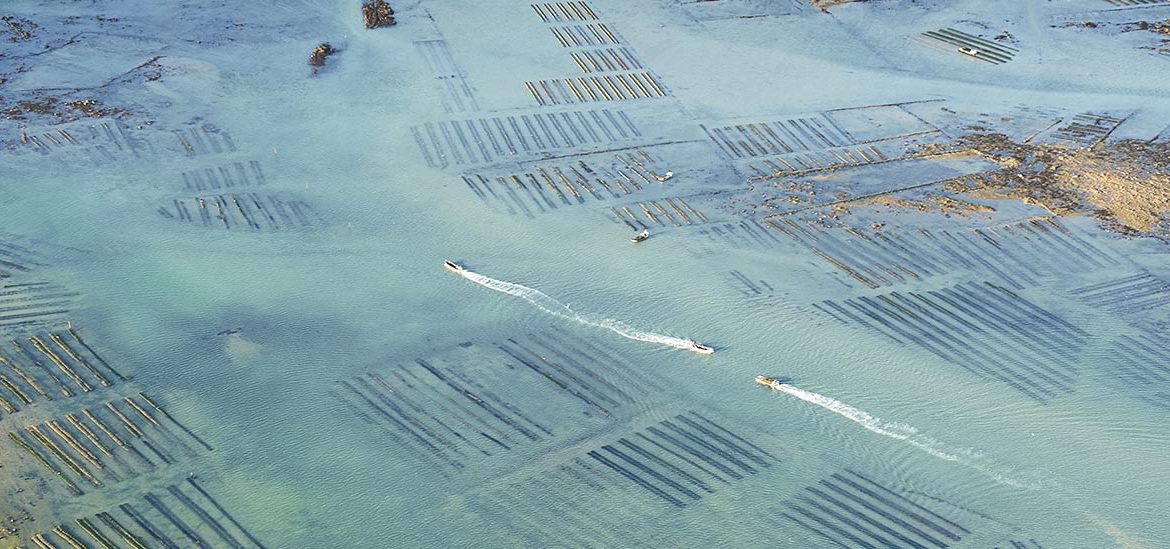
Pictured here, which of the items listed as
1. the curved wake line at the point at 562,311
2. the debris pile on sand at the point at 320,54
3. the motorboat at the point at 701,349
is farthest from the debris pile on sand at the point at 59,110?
the motorboat at the point at 701,349

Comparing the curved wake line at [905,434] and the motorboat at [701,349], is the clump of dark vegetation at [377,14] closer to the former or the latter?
the motorboat at [701,349]

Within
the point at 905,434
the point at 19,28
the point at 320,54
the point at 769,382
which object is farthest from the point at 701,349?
the point at 19,28

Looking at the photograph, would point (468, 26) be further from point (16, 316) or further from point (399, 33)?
point (16, 316)

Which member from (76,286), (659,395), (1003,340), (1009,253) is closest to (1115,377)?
(1003,340)

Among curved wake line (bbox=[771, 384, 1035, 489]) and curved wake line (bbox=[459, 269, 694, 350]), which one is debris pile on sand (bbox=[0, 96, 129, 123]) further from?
curved wake line (bbox=[771, 384, 1035, 489])

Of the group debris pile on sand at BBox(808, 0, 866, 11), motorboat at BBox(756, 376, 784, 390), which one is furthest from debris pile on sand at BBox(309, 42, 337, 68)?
motorboat at BBox(756, 376, 784, 390)
